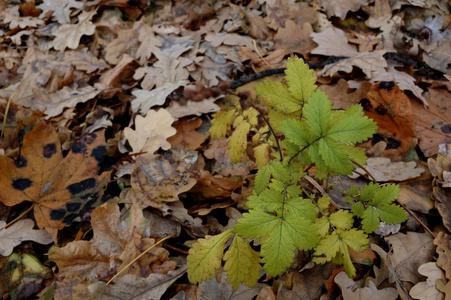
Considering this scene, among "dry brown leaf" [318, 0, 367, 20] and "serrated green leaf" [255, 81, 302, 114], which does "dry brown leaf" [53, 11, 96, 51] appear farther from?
"serrated green leaf" [255, 81, 302, 114]

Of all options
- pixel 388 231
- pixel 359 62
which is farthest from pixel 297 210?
pixel 359 62

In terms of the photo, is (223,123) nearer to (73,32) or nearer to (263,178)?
(263,178)

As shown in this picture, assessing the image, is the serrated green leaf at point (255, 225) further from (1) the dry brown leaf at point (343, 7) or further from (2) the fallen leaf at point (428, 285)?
(1) the dry brown leaf at point (343, 7)

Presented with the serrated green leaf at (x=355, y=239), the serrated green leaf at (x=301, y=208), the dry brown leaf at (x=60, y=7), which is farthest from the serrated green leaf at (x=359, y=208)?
the dry brown leaf at (x=60, y=7)

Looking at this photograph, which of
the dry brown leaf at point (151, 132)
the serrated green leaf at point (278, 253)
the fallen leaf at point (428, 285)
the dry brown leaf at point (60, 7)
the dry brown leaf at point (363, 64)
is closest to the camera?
the serrated green leaf at point (278, 253)

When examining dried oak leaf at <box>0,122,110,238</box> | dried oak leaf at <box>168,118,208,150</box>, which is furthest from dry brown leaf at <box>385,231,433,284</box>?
dried oak leaf at <box>0,122,110,238</box>

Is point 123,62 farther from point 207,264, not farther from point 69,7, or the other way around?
point 207,264
